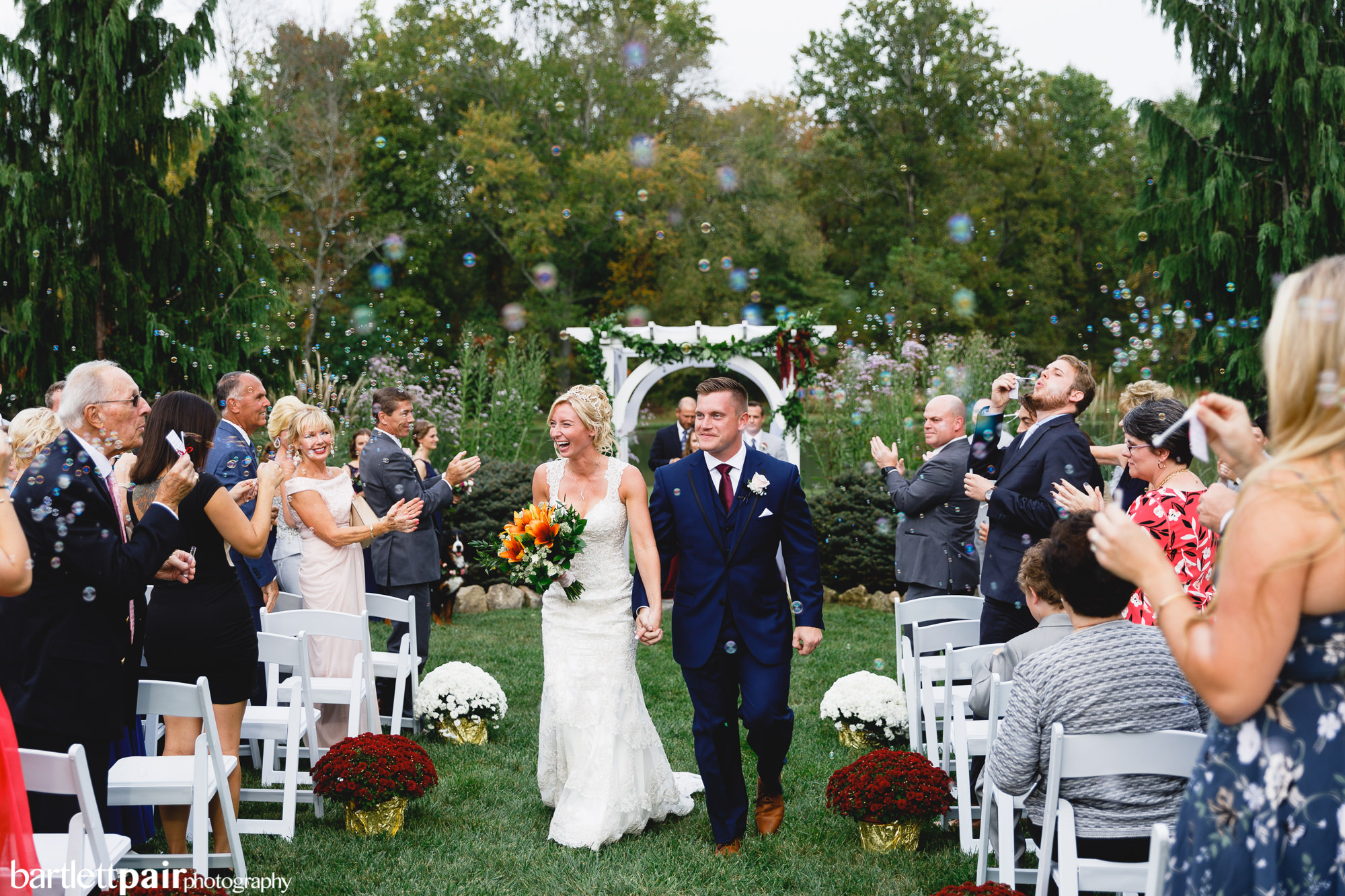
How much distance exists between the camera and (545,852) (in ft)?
14.7

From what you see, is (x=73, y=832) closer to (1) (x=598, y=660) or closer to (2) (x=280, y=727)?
(2) (x=280, y=727)

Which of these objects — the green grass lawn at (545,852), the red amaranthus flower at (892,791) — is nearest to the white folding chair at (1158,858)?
the green grass lawn at (545,852)

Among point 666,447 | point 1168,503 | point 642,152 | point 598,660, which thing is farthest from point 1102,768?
point 642,152

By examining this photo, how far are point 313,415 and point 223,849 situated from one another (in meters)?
2.24

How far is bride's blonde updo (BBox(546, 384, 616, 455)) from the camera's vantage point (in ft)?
15.4

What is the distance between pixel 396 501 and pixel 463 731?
1.47 metres

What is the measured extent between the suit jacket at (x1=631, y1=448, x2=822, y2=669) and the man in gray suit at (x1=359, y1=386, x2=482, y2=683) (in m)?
2.25

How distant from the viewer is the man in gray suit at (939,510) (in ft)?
19.9

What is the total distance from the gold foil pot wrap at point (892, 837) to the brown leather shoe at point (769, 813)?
413 mm

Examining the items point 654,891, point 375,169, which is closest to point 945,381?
point 654,891

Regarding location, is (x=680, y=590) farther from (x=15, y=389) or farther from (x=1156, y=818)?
(x=15, y=389)

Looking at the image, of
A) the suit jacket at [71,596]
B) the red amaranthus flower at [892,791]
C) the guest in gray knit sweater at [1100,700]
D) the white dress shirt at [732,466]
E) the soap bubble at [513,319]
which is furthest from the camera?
the soap bubble at [513,319]

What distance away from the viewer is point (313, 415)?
5.60m

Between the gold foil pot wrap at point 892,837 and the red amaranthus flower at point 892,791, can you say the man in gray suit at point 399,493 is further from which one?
the gold foil pot wrap at point 892,837
